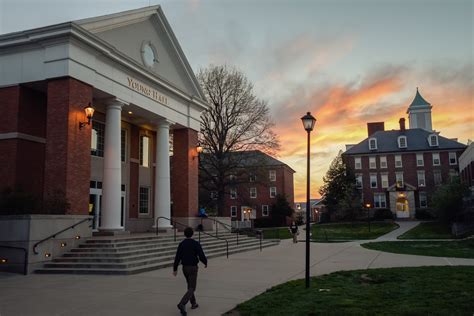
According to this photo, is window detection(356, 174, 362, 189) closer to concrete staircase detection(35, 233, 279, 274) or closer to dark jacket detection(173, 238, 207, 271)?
concrete staircase detection(35, 233, 279, 274)

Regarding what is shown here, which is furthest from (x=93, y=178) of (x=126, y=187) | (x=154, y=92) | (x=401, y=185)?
(x=401, y=185)

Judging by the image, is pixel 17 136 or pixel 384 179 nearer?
pixel 17 136

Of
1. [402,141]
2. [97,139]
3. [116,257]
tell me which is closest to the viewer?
[116,257]

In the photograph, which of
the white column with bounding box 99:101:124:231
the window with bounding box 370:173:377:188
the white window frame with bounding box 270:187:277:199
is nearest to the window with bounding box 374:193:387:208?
the window with bounding box 370:173:377:188

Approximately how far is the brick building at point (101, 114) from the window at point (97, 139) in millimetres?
55

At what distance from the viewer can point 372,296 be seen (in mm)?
9188

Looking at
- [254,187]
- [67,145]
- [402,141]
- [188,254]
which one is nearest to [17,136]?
[67,145]

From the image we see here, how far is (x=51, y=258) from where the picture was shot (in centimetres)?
1516

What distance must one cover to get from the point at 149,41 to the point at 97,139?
6327 millimetres

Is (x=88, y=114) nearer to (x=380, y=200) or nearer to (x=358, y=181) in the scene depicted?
(x=358, y=181)

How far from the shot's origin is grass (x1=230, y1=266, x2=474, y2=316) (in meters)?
7.82

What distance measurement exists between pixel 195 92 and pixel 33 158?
1314 centimetres

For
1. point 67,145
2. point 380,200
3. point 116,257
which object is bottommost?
point 116,257

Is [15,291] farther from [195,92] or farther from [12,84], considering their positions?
[195,92]
